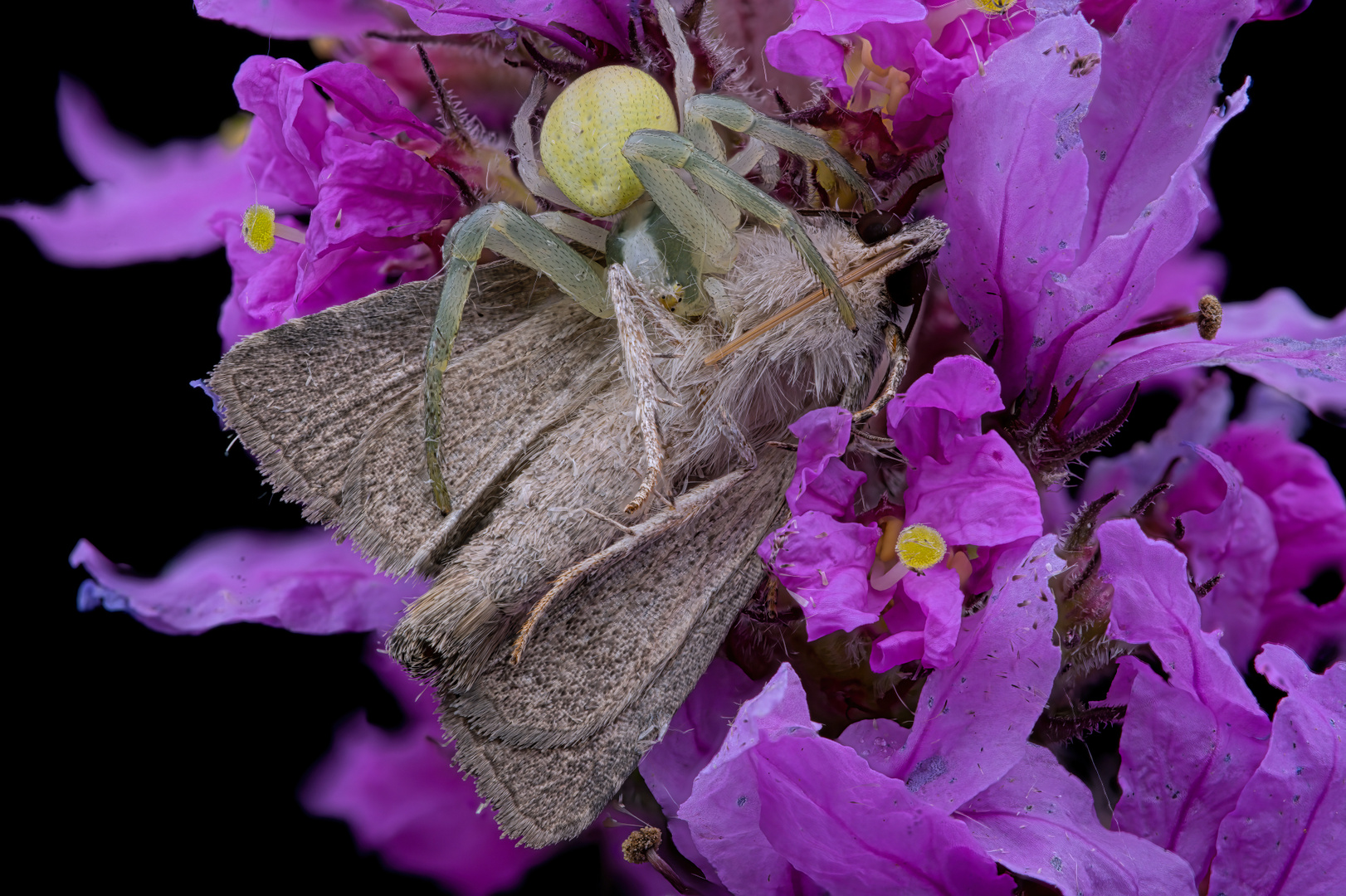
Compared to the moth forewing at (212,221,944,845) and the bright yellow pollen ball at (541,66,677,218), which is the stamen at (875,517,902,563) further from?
the bright yellow pollen ball at (541,66,677,218)

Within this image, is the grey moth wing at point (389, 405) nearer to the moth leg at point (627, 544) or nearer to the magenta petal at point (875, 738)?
the moth leg at point (627, 544)

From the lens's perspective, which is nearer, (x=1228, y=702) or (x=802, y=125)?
(x=1228, y=702)

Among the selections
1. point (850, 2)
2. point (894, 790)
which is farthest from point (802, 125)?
point (894, 790)

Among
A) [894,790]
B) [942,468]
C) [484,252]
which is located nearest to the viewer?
[894,790]

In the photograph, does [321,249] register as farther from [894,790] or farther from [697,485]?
[894,790]

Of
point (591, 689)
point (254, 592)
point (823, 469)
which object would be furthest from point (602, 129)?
point (254, 592)

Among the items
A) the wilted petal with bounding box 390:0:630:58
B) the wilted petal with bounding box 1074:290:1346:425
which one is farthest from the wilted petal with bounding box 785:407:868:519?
the wilted petal with bounding box 390:0:630:58

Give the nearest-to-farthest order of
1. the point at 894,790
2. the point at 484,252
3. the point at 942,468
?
the point at 894,790
the point at 942,468
the point at 484,252

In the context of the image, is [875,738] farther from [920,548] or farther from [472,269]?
[472,269]

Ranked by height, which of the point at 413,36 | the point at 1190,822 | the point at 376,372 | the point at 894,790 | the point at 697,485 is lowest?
the point at 1190,822
